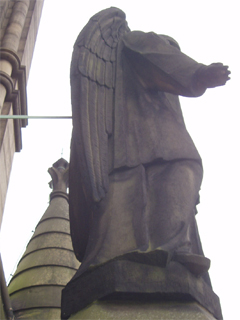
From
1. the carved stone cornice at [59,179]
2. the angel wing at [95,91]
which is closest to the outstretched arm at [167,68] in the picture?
the angel wing at [95,91]

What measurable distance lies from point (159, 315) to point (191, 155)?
4.41 feet

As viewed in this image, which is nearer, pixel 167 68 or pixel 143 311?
pixel 143 311

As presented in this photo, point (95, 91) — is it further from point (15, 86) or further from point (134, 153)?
point (15, 86)

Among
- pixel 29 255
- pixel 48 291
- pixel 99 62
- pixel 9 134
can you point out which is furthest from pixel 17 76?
pixel 99 62

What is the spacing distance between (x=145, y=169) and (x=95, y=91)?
970 millimetres

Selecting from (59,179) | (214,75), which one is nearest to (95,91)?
(214,75)

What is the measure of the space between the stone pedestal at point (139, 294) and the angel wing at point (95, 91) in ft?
2.34

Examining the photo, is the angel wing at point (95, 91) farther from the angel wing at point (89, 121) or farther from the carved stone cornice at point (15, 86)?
the carved stone cornice at point (15, 86)

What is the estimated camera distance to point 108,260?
8.96ft

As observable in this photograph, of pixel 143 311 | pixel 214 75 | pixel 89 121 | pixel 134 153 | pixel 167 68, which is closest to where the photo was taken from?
pixel 143 311

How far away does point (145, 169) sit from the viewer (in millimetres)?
3426

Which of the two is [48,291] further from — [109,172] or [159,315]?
[159,315]

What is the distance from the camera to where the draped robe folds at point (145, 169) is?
2.99m

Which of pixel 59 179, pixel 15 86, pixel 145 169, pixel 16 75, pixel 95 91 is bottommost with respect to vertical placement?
pixel 59 179
